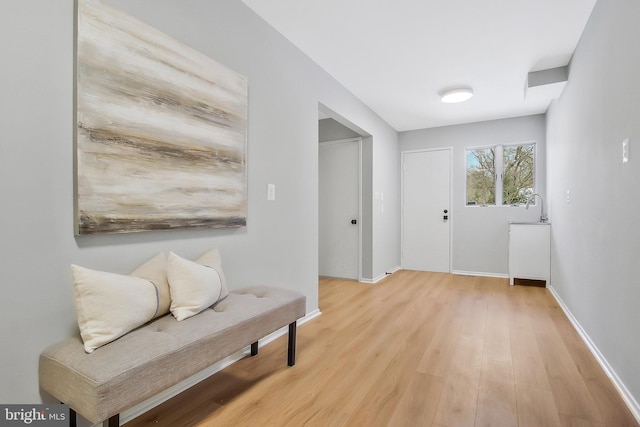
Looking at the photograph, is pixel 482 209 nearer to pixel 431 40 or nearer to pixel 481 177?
pixel 481 177

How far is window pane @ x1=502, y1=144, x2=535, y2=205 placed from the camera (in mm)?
4984

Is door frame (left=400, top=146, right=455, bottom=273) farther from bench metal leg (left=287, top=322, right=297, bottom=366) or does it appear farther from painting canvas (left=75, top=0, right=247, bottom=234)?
painting canvas (left=75, top=0, right=247, bottom=234)

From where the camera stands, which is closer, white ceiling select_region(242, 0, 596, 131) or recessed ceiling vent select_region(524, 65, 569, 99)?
white ceiling select_region(242, 0, 596, 131)

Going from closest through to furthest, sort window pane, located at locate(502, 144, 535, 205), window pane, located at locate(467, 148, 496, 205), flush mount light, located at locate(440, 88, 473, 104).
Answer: flush mount light, located at locate(440, 88, 473, 104) < window pane, located at locate(502, 144, 535, 205) < window pane, located at locate(467, 148, 496, 205)

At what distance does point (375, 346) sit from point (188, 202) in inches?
68.8

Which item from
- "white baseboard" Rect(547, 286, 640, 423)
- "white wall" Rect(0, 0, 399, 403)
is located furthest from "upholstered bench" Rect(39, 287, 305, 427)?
"white baseboard" Rect(547, 286, 640, 423)

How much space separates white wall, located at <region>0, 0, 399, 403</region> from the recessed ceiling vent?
251cm

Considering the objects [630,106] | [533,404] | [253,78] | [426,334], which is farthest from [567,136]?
[253,78]

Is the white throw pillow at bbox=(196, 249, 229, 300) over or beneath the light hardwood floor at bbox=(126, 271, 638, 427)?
over

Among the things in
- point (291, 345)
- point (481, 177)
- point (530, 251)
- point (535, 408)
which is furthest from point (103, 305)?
point (481, 177)

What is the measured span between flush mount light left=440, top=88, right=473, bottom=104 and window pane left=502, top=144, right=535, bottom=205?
67.9 inches

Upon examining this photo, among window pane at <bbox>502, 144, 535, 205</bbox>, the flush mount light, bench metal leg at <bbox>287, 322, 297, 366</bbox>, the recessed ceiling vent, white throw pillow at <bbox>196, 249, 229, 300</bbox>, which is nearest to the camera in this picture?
white throw pillow at <bbox>196, 249, 229, 300</bbox>

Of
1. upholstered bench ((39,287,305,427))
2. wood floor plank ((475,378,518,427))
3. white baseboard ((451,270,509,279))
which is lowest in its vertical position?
wood floor plank ((475,378,518,427))

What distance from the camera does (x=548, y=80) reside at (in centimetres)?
337
